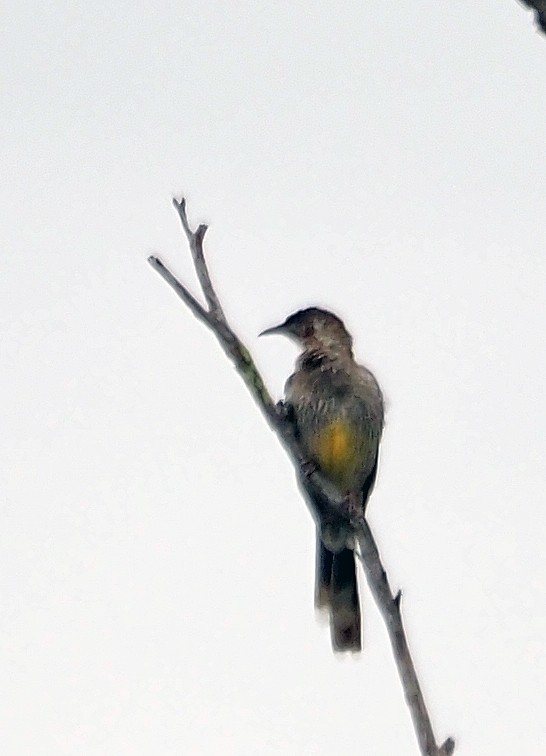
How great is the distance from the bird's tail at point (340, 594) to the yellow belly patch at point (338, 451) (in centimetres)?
46

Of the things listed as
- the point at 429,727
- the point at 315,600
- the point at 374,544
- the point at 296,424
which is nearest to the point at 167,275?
the point at 374,544

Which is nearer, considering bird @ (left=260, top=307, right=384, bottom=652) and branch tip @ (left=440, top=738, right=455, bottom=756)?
branch tip @ (left=440, top=738, right=455, bottom=756)

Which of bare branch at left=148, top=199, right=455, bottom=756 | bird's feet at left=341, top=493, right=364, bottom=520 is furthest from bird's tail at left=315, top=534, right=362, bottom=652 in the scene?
bare branch at left=148, top=199, right=455, bottom=756

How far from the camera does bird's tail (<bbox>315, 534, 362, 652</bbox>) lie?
8.37 metres

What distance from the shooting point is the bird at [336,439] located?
347 inches

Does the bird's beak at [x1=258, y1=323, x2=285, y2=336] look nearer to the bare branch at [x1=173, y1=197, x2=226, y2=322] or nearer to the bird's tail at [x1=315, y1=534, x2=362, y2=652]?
the bird's tail at [x1=315, y1=534, x2=362, y2=652]

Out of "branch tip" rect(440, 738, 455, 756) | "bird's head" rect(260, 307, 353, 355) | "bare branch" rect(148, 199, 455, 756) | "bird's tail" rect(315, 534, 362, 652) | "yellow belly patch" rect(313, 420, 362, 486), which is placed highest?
"bird's head" rect(260, 307, 353, 355)

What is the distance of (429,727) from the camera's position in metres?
4.30

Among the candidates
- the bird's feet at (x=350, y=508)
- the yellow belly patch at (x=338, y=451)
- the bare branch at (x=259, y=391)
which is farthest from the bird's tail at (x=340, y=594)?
the bare branch at (x=259, y=391)

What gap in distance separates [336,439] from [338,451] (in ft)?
0.26

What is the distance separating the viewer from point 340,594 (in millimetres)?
8844

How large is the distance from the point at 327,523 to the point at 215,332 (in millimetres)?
3874

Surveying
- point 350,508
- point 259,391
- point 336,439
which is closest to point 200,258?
point 259,391

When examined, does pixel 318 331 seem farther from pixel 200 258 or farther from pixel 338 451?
pixel 200 258
